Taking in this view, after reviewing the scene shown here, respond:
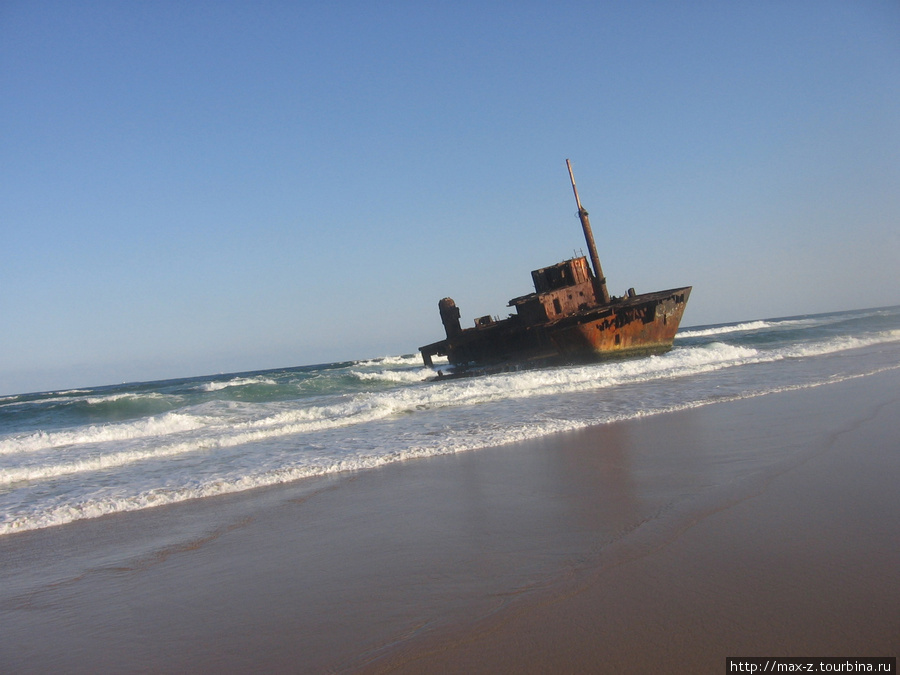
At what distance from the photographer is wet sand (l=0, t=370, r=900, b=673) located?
244 cm

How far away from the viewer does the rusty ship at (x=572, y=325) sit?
23391mm

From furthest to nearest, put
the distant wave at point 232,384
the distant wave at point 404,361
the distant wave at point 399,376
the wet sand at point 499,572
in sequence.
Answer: the distant wave at point 404,361
the distant wave at point 399,376
the distant wave at point 232,384
the wet sand at point 499,572

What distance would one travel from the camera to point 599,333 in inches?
915

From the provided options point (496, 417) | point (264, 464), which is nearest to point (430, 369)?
point (496, 417)

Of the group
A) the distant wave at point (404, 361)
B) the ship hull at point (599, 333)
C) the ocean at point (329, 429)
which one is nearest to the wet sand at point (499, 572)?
the ocean at point (329, 429)

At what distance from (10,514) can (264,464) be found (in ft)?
8.70

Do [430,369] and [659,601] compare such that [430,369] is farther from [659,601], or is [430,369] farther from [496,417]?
[659,601]

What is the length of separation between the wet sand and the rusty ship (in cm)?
1728

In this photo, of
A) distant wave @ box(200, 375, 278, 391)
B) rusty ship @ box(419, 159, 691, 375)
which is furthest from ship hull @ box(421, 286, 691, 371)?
distant wave @ box(200, 375, 278, 391)

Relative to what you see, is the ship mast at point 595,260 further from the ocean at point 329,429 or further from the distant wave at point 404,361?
the distant wave at point 404,361

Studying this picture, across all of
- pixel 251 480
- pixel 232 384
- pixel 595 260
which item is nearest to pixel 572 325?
pixel 595 260

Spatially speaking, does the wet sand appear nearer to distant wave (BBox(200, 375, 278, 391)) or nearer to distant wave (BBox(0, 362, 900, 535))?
distant wave (BBox(0, 362, 900, 535))

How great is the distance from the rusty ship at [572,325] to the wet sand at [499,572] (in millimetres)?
17283

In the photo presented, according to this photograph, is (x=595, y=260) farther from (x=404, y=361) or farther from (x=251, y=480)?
(x=404, y=361)
